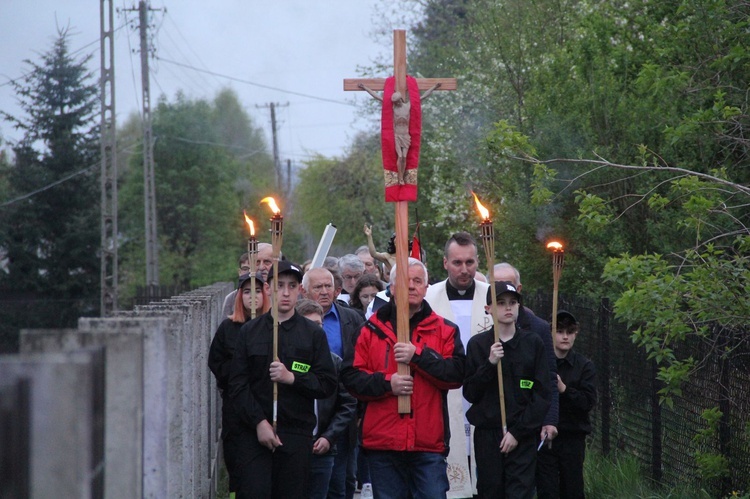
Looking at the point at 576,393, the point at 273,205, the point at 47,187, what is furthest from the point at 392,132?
the point at 47,187

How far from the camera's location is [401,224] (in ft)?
26.0

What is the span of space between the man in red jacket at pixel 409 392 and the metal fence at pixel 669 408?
2.11m

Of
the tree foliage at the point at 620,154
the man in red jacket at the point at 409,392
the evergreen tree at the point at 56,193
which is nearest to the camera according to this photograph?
the man in red jacket at the point at 409,392

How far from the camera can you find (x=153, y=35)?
45750 millimetres

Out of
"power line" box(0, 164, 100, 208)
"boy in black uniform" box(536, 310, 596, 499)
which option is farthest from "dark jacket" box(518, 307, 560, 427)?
"power line" box(0, 164, 100, 208)

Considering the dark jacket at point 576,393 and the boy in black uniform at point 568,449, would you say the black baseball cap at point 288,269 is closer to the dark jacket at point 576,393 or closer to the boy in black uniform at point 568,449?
the boy in black uniform at point 568,449

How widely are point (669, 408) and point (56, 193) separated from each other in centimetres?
4327

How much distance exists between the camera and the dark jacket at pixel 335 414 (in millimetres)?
8477

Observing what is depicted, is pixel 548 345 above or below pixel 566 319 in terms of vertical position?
below

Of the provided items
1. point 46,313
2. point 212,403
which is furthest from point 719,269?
point 46,313

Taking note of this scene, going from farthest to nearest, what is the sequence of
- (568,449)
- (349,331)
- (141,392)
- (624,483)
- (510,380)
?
(624,483) < (349,331) < (568,449) < (510,380) < (141,392)

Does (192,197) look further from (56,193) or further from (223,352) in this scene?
(223,352)

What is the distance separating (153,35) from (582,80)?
104 feet

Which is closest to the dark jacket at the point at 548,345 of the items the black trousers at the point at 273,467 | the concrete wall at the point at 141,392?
the black trousers at the point at 273,467
